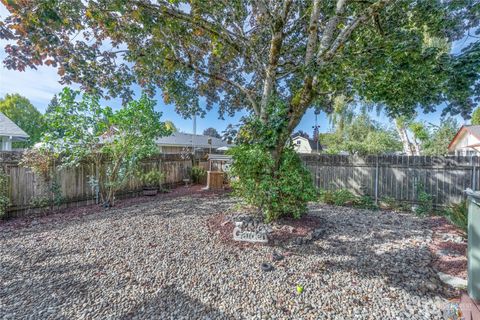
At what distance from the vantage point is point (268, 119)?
4.74m

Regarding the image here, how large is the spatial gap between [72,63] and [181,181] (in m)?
6.70

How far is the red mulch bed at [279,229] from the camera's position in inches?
153

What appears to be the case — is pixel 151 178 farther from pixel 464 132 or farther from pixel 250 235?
pixel 464 132

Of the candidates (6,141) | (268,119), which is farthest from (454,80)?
(6,141)

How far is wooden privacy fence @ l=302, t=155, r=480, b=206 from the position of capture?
6379mm

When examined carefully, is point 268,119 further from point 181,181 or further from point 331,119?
point 331,119

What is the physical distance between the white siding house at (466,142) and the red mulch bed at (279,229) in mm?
18639

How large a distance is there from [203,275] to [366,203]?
607 centimetres

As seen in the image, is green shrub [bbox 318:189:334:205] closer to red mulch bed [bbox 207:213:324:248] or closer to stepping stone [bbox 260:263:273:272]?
red mulch bed [bbox 207:213:324:248]

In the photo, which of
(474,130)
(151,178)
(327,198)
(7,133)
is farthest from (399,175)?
(474,130)

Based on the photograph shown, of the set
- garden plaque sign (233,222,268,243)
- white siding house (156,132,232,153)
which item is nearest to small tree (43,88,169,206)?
garden plaque sign (233,222,268,243)

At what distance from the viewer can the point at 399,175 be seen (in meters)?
7.14

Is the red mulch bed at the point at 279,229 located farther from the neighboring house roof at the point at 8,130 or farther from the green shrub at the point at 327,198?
the neighboring house roof at the point at 8,130

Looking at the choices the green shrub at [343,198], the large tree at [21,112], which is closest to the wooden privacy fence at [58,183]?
the green shrub at [343,198]
